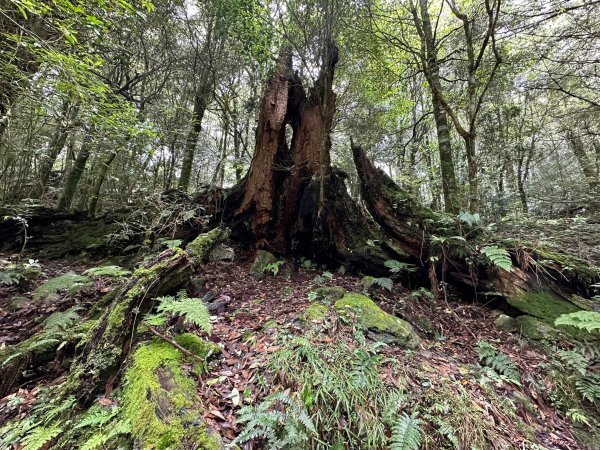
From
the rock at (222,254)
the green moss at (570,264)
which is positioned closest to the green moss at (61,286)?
the rock at (222,254)

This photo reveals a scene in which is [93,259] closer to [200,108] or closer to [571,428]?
[200,108]

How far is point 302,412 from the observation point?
2307 mm

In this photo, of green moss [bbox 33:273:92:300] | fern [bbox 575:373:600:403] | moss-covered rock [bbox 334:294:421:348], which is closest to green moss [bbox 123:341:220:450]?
moss-covered rock [bbox 334:294:421:348]

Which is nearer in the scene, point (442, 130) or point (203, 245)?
point (203, 245)

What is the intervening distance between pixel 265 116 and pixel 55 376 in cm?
584

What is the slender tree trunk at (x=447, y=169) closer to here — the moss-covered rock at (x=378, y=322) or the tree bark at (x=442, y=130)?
the tree bark at (x=442, y=130)

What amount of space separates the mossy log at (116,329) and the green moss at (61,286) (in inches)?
77.2

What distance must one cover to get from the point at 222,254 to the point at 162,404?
178 inches

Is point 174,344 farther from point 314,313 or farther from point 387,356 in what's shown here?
point 387,356

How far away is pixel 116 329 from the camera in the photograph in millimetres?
2824

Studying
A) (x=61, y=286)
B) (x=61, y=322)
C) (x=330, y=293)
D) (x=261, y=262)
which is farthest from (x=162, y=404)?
(x=261, y=262)

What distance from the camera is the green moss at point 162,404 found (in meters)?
2.05

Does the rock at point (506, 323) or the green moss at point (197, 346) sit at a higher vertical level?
the rock at point (506, 323)

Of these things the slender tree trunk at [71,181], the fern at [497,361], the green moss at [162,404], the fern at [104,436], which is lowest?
the fern at [104,436]
